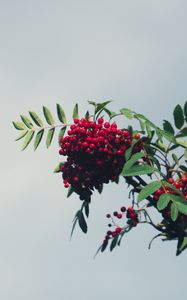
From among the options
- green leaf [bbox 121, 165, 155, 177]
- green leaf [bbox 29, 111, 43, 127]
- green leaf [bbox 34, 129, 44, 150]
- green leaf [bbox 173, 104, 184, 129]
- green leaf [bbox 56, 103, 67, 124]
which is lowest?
green leaf [bbox 121, 165, 155, 177]

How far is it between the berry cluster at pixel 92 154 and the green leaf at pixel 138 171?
34 centimetres

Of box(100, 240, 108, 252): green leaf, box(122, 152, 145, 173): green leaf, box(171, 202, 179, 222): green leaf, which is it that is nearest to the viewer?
box(171, 202, 179, 222): green leaf

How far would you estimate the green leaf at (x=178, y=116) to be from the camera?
516 centimetres

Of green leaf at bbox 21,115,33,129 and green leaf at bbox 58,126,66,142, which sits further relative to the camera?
green leaf at bbox 21,115,33,129

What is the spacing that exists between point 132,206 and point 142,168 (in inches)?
27.4

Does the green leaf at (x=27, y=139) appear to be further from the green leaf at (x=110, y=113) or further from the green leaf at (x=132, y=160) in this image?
the green leaf at (x=132, y=160)

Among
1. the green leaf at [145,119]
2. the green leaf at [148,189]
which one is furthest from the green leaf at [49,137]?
the green leaf at [148,189]

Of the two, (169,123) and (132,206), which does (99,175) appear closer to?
(132,206)

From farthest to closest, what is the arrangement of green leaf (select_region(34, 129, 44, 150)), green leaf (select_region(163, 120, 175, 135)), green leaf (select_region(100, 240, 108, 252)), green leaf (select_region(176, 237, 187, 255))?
Answer: 1. green leaf (select_region(34, 129, 44, 150))
2. green leaf (select_region(100, 240, 108, 252))
3. green leaf (select_region(163, 120, 175, 135))
4. green leaf (select_region(176, 237, 187, 255))

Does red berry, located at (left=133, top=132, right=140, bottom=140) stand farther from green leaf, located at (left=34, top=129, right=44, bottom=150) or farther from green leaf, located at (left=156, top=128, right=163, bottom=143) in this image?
green leaf, located at (left=34, top=129, right=44, bottom=150)

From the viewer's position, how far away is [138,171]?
4445 millimetres

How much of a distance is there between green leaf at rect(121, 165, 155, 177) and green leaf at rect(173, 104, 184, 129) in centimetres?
79

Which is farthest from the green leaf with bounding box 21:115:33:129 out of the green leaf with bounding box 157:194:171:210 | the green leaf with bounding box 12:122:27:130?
the green leaf with bounding box 157:194:171:210

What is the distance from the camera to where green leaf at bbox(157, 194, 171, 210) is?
4317 mm
